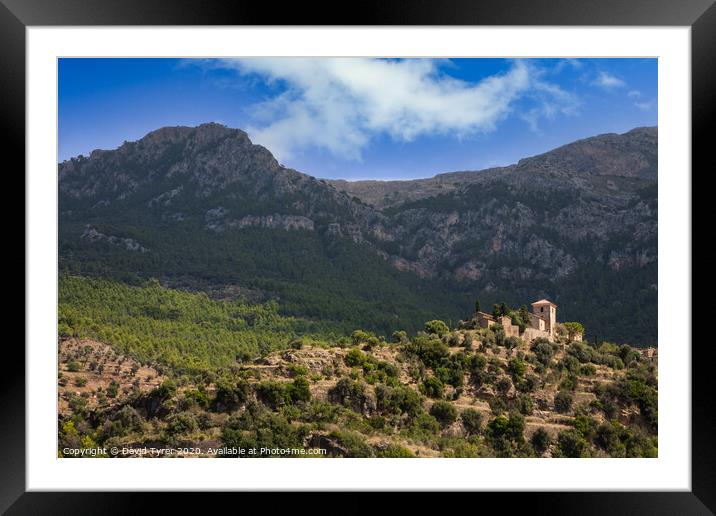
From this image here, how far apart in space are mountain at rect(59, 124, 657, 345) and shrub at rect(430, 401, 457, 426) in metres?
7.03

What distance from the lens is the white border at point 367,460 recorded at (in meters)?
3.40

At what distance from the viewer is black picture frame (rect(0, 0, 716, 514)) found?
3.27m

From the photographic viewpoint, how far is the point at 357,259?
2316 centimetres

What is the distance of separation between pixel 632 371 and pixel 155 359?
30.4 ft

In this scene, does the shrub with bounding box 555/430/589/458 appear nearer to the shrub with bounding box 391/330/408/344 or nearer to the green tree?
the shrub with bounding box 391/330/408/344

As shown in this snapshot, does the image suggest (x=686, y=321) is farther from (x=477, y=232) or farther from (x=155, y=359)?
(x=477, y=232)

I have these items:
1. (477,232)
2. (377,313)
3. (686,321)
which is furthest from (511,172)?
(686,321)

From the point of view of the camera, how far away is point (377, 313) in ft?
63.0

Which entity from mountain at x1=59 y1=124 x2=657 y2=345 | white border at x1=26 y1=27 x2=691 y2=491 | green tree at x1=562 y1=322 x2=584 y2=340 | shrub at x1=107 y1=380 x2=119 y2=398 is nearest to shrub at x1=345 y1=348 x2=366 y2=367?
shrub at x1=107 y1=380 x2=119 y2=398

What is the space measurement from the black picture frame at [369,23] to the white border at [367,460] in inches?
2.4

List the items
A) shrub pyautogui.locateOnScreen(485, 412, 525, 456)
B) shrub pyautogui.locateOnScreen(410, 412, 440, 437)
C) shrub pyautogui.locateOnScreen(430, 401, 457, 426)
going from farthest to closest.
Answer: shrub pyautogui.locateOnScreen(430, 401, 457, 426)
shrub pyautogui.locateOnScreen(485, 412, 525, 456)
shrub pyautogui.locateOnScreen(410, 412, 440, 437)

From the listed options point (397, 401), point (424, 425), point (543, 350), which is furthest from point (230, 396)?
point (543, 350)

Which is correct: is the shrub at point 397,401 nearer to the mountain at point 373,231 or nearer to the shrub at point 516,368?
the shrub at point 516,368

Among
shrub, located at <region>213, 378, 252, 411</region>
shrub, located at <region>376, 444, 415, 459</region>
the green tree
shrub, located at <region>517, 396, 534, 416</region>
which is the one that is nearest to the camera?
shrub, located at <region>376, 444, 415, 459</region>
